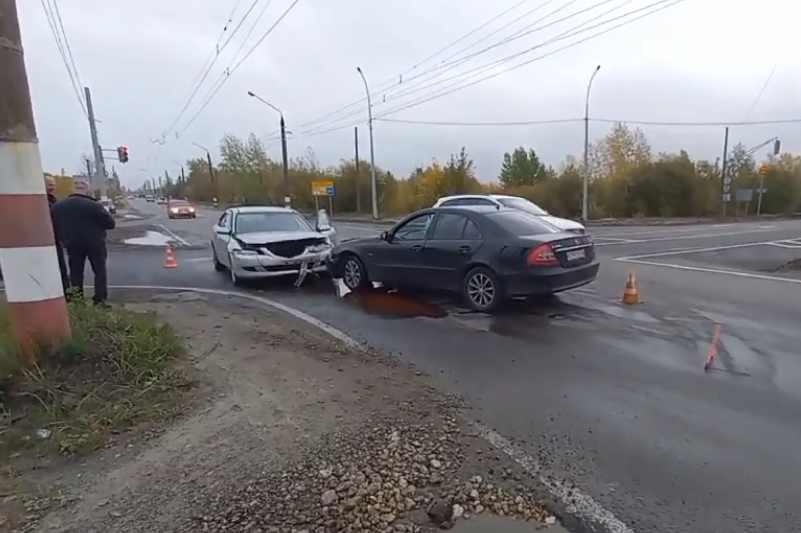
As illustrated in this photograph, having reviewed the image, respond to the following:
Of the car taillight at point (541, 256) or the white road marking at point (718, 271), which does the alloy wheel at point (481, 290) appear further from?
the white road marking at point (718, 271)

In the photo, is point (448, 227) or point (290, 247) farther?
point (290, 247)

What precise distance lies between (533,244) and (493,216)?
921 millimetres

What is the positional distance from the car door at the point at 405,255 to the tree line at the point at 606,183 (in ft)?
115

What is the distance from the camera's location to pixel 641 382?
4.95 meters

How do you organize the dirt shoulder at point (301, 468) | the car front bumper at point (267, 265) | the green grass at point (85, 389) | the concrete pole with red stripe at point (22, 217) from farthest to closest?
the car front bumper at point (267, 265), the concrete pole with red stripe at point (22, 217), the green grass at point (85, 389), the dirt shoulder at point (301, 468)

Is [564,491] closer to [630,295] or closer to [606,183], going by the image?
[630,295]

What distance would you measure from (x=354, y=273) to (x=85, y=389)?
607 cm

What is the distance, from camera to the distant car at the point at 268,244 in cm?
1038

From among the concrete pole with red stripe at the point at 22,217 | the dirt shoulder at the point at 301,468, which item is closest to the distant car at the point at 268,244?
the dirt shoulder at the point at 301,468

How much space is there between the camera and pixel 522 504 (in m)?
3.04

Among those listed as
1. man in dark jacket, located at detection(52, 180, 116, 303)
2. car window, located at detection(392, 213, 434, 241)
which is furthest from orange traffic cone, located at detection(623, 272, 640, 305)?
man in dark jacket, located at detection(52, 180, 116, 303)

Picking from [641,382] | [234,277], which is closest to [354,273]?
[234,277]

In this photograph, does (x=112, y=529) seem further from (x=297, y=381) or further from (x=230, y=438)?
(x=297, y=381)

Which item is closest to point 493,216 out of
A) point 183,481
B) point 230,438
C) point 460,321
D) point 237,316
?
point 460,321
